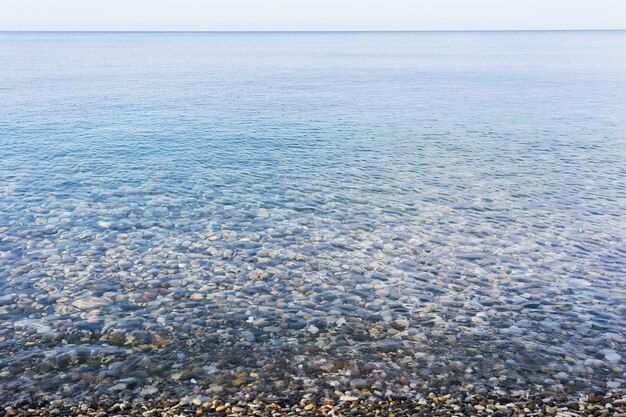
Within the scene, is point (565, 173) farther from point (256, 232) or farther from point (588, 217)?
point (256, 232)

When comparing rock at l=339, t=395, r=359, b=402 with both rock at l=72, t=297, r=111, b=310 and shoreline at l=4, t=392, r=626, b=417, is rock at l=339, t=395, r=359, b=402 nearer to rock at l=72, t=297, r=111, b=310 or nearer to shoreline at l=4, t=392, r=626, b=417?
shoreline at l=4, t=392, r=626, b=417

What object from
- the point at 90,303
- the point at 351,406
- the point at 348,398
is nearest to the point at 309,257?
the point at 90,303

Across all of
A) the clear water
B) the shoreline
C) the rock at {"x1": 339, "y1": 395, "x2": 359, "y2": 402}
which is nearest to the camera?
the shoreline

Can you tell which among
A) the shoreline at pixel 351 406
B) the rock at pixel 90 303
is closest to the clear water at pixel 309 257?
the rock at pixel 90 303

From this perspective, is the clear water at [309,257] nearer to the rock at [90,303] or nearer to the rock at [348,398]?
the rock at [90,303]

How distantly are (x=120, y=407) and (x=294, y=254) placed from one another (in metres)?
9.31

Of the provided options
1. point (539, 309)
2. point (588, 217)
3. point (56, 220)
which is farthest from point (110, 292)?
point (588, 217)

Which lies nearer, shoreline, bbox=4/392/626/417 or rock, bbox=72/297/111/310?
shoreline, bbox=4/392/626/417

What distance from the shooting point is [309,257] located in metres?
19.0

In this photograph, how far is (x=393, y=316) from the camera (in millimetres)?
14914

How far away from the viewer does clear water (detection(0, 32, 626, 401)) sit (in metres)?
12.5

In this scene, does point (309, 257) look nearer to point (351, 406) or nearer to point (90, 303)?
point (90, 303)

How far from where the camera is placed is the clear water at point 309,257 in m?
12.5

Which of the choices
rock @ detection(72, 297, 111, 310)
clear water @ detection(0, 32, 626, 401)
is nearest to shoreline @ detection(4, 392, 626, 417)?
clear water @ detection(0, 32, 626, 401)
